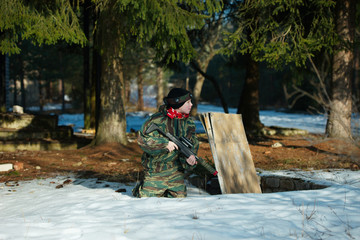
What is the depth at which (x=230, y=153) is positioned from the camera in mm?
5590

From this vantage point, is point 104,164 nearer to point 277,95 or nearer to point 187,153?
point 187,153

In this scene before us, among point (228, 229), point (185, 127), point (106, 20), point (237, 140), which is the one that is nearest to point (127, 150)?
point (106, 20)

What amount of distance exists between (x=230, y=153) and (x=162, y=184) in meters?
1.38

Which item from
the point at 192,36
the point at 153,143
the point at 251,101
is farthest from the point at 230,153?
the point at 192,36

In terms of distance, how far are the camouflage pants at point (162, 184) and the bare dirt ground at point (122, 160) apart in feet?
6.98

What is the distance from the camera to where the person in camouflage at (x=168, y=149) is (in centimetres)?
448

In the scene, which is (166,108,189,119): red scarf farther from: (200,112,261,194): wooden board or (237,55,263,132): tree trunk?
(237,55,263,132): tree trunk

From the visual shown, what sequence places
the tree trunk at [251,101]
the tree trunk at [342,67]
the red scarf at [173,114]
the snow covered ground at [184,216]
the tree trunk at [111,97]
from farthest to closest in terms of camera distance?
1. the tree trunk at [251,101]
2. the tree trunk at [342,67]
3. the tree trunk at [111,97]
4. the red scarf at [173,114]
5. the snow covered ground at [184,216]

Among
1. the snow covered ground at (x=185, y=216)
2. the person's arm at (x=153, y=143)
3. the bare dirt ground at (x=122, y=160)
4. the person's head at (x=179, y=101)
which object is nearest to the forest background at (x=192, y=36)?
the bare dirt ground at (x=122, y=160)

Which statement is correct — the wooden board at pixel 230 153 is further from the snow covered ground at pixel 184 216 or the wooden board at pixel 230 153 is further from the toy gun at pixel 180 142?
the toy gun at pixel 180 142

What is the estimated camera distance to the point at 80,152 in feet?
32.7

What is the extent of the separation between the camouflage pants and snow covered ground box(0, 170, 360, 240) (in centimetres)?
15

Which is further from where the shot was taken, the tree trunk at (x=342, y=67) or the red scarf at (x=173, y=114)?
the tree trunk at (x=342, y=67)

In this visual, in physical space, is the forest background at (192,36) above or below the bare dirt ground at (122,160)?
above
